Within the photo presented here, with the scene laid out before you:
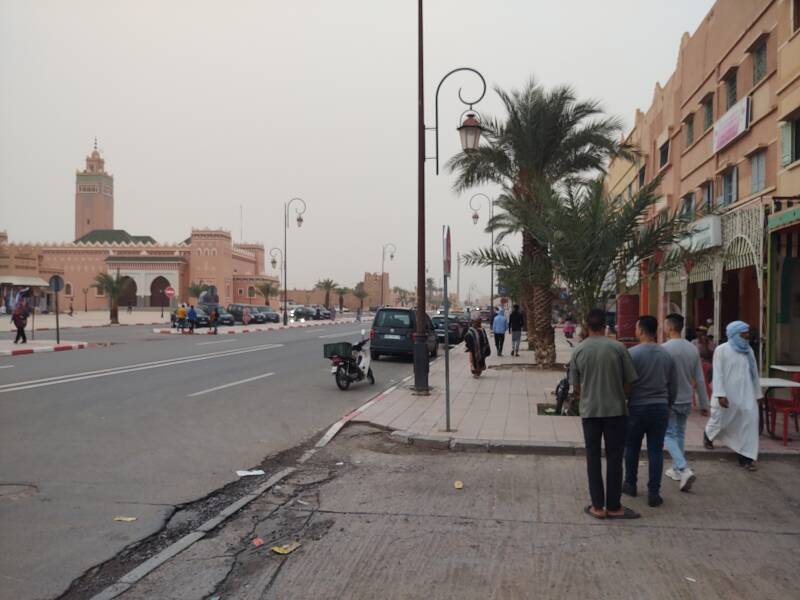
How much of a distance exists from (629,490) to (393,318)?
593 inches

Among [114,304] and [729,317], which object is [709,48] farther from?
[114,304]

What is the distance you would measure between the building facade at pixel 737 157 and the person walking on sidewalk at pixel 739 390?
3.89m

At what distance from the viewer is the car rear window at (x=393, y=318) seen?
2092 cm

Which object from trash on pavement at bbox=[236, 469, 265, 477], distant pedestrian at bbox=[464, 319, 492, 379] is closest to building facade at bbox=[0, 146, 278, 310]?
distant pedestrian at bbox=[464, 319, 492, 379]

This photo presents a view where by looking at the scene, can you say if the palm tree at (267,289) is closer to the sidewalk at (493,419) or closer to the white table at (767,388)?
the sidewalk at (493,419)

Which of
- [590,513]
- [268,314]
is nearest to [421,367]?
[590,513]

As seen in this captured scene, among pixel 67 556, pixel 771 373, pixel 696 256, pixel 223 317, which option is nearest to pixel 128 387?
pixel 67 556

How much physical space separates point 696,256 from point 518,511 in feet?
25.1

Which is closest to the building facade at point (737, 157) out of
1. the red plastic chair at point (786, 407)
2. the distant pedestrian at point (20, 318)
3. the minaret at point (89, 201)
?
the red plastic chair at point (786, 407)

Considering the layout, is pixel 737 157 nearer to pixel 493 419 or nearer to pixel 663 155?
pixel 663 155

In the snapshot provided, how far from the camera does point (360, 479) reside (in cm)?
702

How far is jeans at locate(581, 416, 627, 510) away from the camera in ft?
18.0

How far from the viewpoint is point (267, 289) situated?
8681cm

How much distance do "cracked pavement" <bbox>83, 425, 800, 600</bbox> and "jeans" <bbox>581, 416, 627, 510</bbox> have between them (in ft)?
0.70
